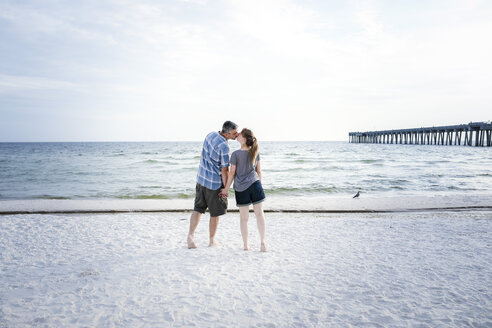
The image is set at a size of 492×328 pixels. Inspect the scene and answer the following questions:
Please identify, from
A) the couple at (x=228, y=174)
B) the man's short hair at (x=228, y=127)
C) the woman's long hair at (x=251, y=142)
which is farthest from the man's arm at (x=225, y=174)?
the man's short hair at (x=228, y=127)

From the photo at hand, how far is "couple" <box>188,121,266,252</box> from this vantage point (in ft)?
13.9

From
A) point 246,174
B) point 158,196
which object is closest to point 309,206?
point 246,174

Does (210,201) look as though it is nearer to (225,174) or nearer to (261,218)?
(225,174)

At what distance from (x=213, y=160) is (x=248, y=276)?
1.59 metres

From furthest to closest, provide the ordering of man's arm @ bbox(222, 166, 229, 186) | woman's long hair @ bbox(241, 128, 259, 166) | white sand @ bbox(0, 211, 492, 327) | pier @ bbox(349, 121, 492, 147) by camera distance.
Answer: pier @ bbox(349, 121, 492, 147)
man's arm @ bbox(222, 166, 229, 186)
woman's long hair @ bbox(241, 128, 259, 166)
white sand @ bbox(0, 211, 492, 327)

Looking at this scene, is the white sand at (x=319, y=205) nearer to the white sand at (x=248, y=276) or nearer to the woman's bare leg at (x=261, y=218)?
the white sand at (x=248, y=276)

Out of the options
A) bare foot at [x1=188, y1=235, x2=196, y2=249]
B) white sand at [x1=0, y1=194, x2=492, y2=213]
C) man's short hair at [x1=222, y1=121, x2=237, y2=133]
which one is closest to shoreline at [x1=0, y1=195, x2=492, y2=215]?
white sand at [x1=0, y1=194, x2=492, y2=213]

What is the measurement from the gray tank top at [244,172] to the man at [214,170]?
15 centimetres

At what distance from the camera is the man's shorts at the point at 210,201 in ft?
14.5

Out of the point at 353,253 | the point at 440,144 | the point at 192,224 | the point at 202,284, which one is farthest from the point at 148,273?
the point at 440,144

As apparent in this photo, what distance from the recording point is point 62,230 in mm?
5746

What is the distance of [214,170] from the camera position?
4391mm

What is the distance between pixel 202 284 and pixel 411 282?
2.27 metres

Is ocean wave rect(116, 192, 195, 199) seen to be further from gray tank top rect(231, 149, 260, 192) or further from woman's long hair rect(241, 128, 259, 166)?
woman's long hair rect(241, 128, 259, 166)
